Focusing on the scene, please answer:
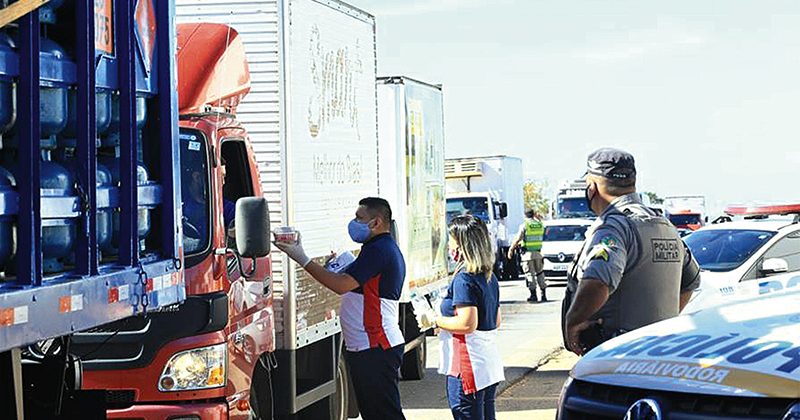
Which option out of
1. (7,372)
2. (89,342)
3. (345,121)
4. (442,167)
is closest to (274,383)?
(89,342)

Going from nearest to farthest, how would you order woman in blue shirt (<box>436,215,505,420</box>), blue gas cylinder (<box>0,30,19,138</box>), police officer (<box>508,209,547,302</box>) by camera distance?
blue gas cylinder (<box>0,30,19,138</box>)
woman in blue shirt (<box>436,215,505,420</box>)
police officer (<box>508,209,547,302</box>)

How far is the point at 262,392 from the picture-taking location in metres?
8.45

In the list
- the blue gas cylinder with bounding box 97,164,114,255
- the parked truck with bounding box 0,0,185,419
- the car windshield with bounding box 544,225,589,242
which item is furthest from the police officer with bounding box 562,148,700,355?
the car windshield with bounding box 544,225,589,242

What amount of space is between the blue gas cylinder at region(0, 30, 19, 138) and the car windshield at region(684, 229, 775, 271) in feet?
36.2

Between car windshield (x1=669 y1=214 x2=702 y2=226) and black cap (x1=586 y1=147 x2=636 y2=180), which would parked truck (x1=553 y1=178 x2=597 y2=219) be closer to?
car windshield (x1=669 y1=214 x2=702 y2=226)

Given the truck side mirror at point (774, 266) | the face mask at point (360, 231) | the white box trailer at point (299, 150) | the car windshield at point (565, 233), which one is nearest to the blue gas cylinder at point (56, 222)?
the face mask at point (360, 231)

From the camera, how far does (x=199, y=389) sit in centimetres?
721

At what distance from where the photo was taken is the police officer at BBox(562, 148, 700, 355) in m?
6.05

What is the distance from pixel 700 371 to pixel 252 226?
322 cm

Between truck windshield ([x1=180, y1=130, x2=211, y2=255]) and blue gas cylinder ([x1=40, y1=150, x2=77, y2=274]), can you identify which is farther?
truck windshield ([x1=180, y1=130, x2=211, y2=255])

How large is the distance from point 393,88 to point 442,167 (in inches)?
84.0

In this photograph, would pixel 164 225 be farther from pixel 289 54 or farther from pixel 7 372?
pixel 289 54

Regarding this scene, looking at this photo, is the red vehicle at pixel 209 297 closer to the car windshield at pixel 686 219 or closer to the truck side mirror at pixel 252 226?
the truck side mirror at pixel 252 226

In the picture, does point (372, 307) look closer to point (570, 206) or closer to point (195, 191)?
point (195, 191)
